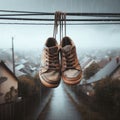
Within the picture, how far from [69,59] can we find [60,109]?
697 mm

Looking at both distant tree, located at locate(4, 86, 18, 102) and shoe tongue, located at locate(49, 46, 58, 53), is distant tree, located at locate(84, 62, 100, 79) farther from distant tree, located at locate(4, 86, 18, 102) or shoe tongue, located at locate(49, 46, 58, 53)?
shoe tongue, located at locate(49, 46, 58, 53)

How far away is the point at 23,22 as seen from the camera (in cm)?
165

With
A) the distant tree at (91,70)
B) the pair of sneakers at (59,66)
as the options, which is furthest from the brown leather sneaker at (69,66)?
the distant tree at (91,70)

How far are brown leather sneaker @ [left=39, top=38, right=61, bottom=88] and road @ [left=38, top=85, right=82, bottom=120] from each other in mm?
631

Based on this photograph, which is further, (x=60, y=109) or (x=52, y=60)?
(x=60, y=109)

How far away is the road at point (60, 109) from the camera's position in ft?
5.37

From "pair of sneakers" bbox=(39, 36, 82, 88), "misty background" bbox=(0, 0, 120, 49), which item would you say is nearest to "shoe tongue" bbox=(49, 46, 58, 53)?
"pair of sneakers" bbox=(39, 36, 82, 88)

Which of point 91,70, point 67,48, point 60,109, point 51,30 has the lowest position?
Answer: point 60,109

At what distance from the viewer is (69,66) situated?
101 cm

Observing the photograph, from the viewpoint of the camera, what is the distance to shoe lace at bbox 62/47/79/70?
1005mm

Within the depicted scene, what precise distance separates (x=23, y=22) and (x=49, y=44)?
2.08ft

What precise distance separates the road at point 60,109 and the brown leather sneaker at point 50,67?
2.07 feet

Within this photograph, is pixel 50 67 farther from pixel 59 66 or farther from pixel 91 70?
pixel 91 70

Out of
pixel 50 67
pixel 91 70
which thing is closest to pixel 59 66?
pixel 50 67
